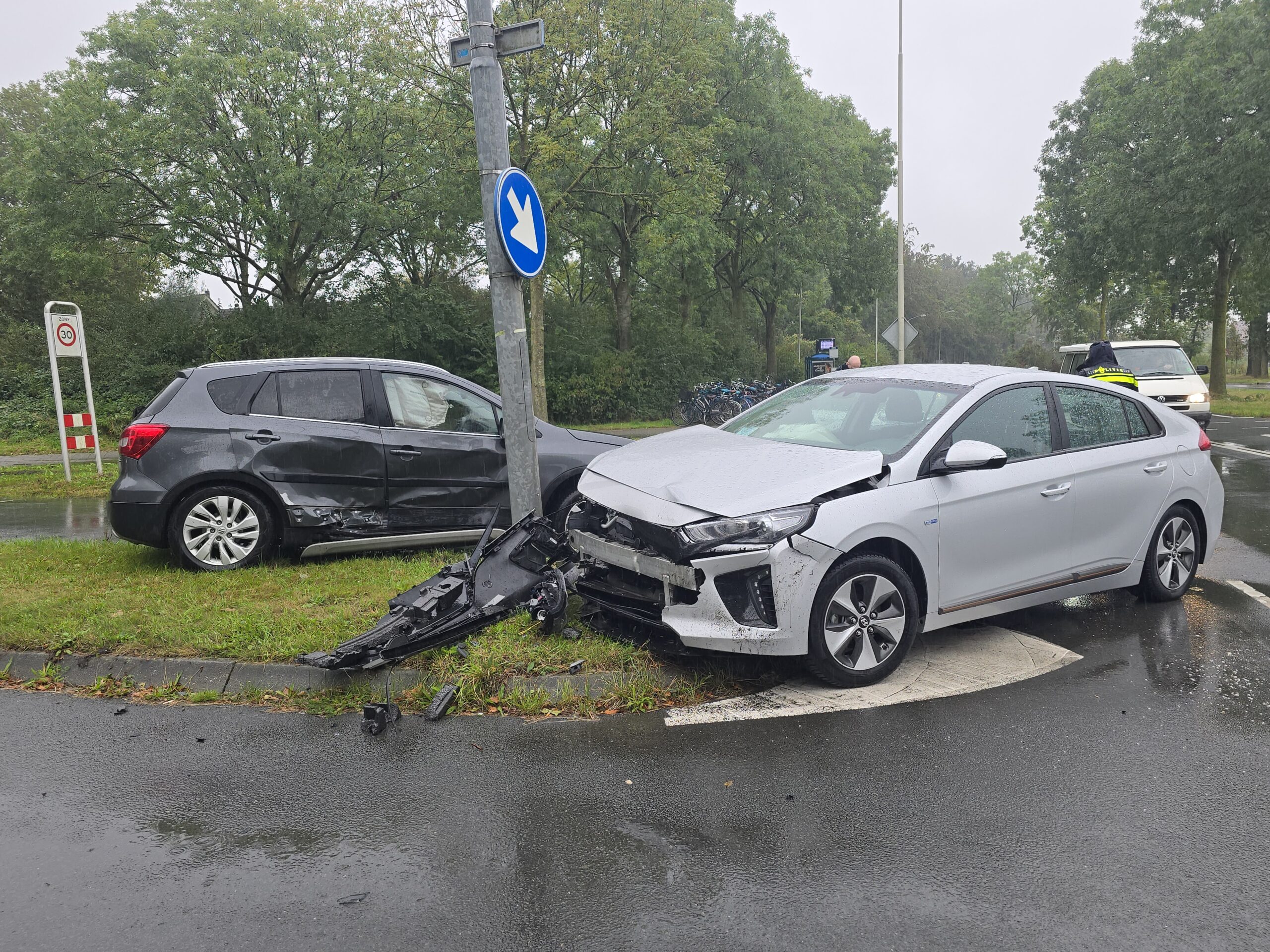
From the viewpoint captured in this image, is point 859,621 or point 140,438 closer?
point 859,621

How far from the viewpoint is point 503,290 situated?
5953 mm

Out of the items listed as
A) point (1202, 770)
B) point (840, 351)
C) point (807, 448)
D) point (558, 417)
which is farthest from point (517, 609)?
point (840, 351)

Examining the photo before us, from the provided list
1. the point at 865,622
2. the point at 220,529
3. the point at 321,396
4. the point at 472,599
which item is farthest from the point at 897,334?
the point at 472,599

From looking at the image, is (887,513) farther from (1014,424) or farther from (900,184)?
(900,184)

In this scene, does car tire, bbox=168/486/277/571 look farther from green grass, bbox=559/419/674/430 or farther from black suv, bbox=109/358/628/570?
green grass, bbox=559/419/674/430

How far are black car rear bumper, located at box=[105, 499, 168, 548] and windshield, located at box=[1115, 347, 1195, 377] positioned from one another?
17056mm

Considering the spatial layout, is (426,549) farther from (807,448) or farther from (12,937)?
(12,937)

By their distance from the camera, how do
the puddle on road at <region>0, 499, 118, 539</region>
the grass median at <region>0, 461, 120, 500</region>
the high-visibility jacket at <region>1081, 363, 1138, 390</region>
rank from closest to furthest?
1. the puddle on road at <region>0, 499, 118, 539</region>
2. the grass median at <region>0, 461, 120, 500</region>
3. the high-visibility jacket at <region>1081, 363, 1138, 390</region>

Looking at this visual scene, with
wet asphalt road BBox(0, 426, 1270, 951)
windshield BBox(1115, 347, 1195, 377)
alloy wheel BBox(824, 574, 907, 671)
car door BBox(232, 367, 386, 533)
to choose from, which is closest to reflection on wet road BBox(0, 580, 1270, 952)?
wet asphalt road BBox(0, 426, 1270, 951)

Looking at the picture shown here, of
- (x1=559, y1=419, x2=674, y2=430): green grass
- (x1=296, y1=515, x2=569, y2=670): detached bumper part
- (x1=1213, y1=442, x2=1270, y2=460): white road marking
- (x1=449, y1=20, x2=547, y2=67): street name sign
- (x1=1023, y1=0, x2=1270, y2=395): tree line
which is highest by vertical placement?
(x1=1023, y1=0, x2=1270, y2=395): tree line

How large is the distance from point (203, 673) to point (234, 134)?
2060cm

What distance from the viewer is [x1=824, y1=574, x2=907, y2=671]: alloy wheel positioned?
4.61 m

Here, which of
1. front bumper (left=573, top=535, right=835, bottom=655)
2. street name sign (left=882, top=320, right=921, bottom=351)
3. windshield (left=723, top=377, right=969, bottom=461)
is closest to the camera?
front bumper (left=573, top=535, right=835, bottom=655)

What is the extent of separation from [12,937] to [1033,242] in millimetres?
45268
